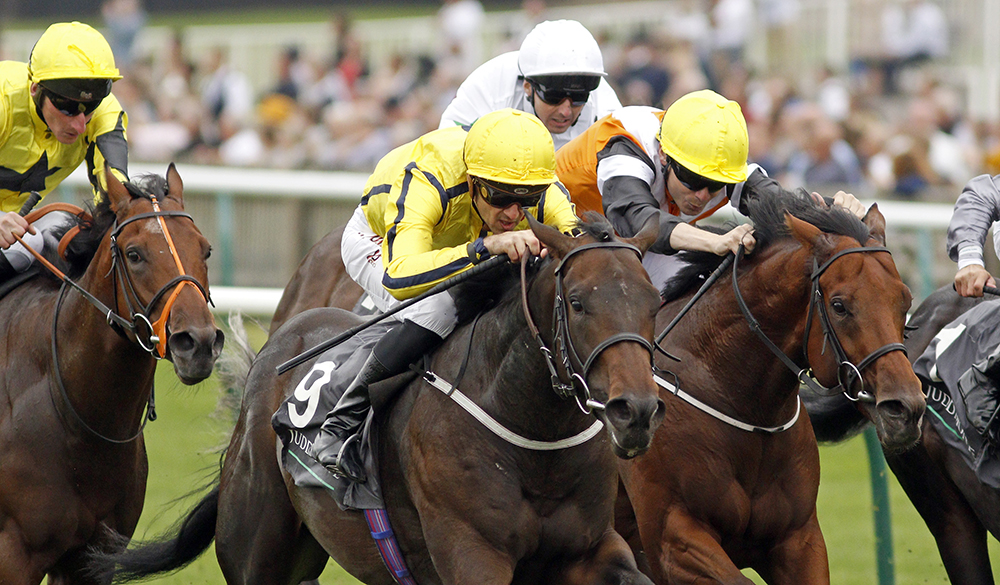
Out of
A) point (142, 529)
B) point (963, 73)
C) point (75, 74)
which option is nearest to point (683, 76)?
point (963, 73)

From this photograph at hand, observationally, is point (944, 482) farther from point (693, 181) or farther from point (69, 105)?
point (69, 105)

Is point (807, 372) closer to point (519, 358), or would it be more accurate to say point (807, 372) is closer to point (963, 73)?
point (519, 358)

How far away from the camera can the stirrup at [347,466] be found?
4172 mm

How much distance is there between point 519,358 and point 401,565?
81 centimetres

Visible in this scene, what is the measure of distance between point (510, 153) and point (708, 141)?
855mm

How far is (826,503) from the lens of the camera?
7.56 m

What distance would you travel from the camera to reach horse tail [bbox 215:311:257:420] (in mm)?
5574

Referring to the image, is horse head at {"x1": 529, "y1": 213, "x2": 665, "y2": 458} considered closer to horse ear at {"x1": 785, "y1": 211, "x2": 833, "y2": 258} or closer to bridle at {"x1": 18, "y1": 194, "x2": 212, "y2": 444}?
horse ear at {"x1": 785, "y1": 211, "x2": 833, "y2": 258}

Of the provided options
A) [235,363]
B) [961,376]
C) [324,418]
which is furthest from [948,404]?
[235,363]

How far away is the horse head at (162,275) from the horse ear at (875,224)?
6.58 ft

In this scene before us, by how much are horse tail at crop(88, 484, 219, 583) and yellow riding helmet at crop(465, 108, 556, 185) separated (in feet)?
6.02

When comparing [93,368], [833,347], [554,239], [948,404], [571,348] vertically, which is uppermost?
[554,239]

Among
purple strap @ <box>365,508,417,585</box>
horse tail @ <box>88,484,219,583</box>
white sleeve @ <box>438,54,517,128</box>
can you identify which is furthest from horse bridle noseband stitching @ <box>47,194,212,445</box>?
white sleeve @ <box>438,54,517,128</box>

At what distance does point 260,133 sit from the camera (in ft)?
46.8
